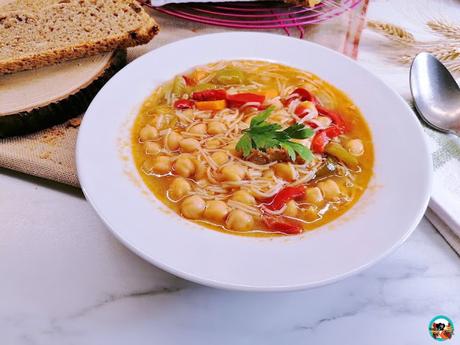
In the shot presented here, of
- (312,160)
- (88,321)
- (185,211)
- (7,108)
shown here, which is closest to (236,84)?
(312,160)

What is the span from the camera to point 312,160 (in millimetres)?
3148

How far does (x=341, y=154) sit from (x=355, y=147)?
0.10 metres

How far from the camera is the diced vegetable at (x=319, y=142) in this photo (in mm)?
3225

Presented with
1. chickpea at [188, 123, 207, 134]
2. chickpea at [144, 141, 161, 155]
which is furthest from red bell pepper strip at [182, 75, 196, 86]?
chickpea at [144, 141, 161, 155]

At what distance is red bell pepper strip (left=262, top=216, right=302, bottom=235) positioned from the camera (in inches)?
106

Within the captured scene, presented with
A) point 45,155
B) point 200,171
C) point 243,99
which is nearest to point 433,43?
point 243,99

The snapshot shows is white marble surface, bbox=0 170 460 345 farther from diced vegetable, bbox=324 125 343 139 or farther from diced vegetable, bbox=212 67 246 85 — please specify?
diced vegetable, bbox=212 67 246 85

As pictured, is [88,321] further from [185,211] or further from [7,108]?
[7,108]

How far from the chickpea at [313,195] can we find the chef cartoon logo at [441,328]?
2.82 ft

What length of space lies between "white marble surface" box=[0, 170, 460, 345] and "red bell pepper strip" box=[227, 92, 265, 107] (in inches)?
47.5

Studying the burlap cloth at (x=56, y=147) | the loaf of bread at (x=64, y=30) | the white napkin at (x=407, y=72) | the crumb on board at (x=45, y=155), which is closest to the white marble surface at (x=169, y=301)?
the white napkin at (x=407, y=72)

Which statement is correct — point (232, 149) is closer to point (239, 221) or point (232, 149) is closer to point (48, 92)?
point (239, 221)

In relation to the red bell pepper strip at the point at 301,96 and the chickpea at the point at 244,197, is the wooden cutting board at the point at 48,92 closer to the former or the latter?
the red bell pepper strip at the point at 301,96

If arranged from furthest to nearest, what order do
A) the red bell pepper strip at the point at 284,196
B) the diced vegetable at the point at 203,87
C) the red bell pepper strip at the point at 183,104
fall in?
the diced vegetable at the point at 203,87 → the red bell pepper strip at the point at 183,104 → the red bell pepper strip at the point at 284,196
